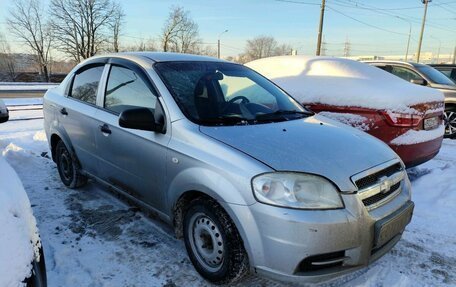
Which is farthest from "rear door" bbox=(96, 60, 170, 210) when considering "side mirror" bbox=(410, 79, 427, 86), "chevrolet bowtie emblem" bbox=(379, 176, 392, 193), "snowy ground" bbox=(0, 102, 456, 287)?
"side mirror" bbox=(410, 79, 427, 86)

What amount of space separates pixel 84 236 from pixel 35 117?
9.51 m

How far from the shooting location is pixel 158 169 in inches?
115

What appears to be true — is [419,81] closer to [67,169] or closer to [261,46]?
[67,169]

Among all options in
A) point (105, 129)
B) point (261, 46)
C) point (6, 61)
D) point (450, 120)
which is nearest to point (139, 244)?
point (105, 129)

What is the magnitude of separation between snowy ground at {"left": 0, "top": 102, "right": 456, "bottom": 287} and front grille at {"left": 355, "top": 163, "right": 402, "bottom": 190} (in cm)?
78

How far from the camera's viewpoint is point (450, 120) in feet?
27.7

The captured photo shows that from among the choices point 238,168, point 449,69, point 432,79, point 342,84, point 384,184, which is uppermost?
point 449,69

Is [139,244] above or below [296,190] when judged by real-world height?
below

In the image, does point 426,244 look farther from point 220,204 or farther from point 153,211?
point 153,211

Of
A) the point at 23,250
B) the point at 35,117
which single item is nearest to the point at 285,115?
the point at 23,250

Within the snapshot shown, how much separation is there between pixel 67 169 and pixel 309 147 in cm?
320

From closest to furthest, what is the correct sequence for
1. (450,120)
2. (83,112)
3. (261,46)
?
(83,112) → (450,120) → (261,46)

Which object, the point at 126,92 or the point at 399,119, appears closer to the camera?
the point at 126,92

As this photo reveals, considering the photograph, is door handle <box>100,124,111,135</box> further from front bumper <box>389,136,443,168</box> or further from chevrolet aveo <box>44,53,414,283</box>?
front bumper <box>389,136,443,168</box>
